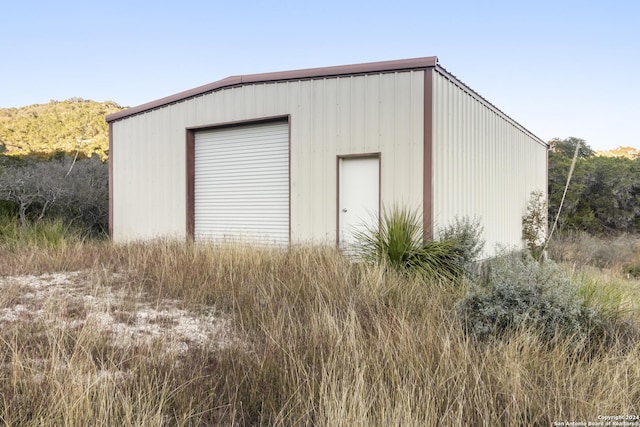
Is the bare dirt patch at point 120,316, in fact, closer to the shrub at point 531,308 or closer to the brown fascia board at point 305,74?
the shrub at point 531,308

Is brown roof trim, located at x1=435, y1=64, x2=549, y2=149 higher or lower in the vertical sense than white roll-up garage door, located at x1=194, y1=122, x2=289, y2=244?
higher

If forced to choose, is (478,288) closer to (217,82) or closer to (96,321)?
(96,321)

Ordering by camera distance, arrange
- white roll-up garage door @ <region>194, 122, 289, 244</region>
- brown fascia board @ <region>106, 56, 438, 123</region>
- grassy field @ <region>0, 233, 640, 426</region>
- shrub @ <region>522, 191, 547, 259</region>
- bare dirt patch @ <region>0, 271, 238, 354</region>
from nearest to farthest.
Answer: grassy field @ <region>0, 233, 640, 426</region>, bare dirt patch @ <region>0, 271, 238, 354</region>, brown fascia board @ <region>106, 56, 438, 123</region>, white roll-up garage door @ <region>194, 122, 289, 244</region>, shrub @ <region>522, 191, 547, 259</region>

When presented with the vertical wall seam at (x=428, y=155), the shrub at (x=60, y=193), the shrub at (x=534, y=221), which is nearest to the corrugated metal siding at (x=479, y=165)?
the vertical wall seam at (x=428, y=155)

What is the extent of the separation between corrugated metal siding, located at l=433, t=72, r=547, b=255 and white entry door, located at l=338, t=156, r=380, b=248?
1162mm

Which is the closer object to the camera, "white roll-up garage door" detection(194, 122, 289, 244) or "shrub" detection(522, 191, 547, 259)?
"white roll-up garage door" detection(194, 122, 289, 244)

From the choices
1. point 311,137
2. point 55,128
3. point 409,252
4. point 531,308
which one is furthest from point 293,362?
point 55,128

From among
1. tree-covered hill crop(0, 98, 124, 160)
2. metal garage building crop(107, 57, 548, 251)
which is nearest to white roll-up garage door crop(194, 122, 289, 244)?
metal garage building crop(107, 57, 548, 251)

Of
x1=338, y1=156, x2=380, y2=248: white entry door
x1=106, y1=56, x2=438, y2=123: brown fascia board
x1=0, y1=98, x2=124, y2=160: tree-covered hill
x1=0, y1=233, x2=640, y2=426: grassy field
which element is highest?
x1=0, y1=98, x2=124, y2=160: tree-covered hill

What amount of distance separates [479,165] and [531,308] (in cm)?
661

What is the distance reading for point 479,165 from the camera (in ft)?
32.5

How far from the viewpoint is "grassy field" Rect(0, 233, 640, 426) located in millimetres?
2432

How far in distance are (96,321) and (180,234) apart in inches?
300

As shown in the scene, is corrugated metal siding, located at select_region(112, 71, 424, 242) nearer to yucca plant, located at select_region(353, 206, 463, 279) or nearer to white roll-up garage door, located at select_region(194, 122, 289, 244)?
white roll-up garage door, located at select_region(194, 122, 289, 244)
